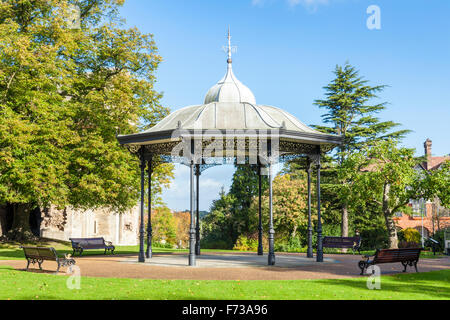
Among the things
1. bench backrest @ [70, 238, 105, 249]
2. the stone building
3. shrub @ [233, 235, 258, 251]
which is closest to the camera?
bench backrest @ [70, 238, 105, 249]

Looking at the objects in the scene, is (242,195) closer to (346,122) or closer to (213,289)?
(346,122)

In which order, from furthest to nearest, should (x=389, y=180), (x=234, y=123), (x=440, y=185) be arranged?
(x=389, y=180) < (x=440, y=185) < (x=234, y=123)

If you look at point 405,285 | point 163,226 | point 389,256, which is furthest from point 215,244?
point 405,285

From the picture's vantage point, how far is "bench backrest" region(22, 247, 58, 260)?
12820 millimetres

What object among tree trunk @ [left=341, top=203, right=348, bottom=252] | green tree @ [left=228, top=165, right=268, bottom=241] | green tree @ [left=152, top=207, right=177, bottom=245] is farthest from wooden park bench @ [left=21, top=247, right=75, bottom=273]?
green tree @ [left=152, top=207, right=177, bottom=245]

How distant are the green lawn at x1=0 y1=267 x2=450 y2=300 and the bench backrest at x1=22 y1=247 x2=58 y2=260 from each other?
104 cm

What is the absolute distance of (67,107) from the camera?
24156 millimetres

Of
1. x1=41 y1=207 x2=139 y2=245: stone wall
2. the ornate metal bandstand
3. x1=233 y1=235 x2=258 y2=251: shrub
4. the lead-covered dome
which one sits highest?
the lead-covered dome

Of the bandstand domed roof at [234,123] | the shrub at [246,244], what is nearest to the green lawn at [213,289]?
the bandstand domed roof at [234,123]

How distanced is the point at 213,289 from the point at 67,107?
1787 cm

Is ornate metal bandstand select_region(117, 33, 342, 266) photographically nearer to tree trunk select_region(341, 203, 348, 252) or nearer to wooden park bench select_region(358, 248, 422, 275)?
wooden park bench select_region(358, 248, 422, 275)
